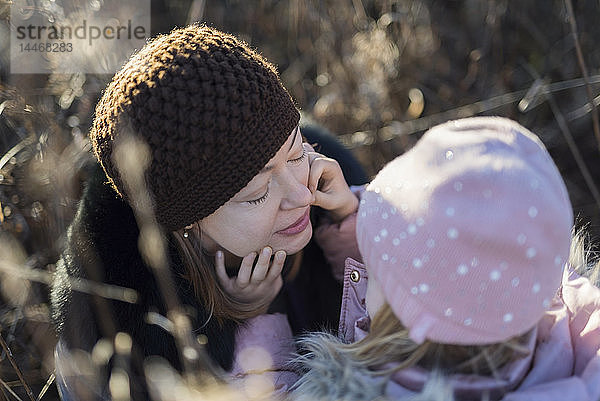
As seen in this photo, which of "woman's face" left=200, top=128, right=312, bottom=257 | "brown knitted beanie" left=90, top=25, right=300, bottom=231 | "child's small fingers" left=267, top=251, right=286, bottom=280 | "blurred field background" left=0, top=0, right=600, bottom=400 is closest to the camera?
"brown knitted beanie" left=90, top=25, right=300, bottom=231

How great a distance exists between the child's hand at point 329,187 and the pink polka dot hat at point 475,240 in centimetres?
52

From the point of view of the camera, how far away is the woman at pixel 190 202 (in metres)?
1.24

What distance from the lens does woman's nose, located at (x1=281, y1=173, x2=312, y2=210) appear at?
54.4 inches

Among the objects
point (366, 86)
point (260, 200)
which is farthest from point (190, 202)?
point (366, 86)

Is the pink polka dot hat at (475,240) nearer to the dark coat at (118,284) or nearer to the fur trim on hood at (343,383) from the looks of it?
the fur trim on hood at (343,383)

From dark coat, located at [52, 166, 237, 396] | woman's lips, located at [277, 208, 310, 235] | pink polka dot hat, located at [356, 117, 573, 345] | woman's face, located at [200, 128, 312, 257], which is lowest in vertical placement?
dark coat, located at [52, 166, 237, 396]

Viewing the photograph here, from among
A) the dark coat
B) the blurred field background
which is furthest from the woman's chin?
the blurred field background

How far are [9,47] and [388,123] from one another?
56.2 inches

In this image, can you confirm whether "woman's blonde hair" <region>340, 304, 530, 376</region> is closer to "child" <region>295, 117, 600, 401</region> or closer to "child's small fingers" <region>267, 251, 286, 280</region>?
"child" <region>295, 117, 600, 401</region>

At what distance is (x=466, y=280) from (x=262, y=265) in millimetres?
624

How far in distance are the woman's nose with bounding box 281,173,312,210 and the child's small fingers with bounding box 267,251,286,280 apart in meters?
0.12

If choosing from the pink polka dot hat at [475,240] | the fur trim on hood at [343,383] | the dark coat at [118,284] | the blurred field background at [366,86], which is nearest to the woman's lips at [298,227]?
the dark coat at [118,284]

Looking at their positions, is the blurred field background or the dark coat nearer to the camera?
the dark coat

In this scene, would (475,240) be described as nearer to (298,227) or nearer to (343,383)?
(343,383)
